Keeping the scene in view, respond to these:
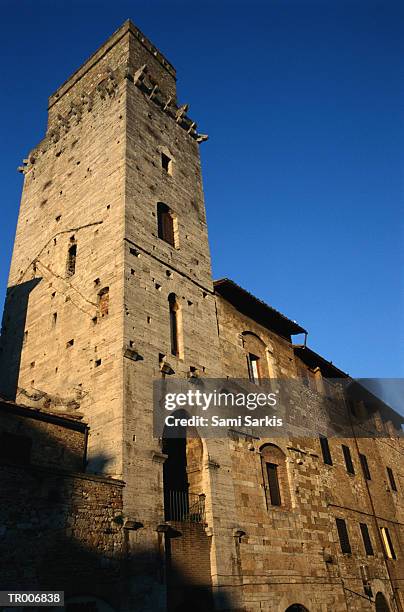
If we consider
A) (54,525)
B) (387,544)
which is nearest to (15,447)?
(54,525)

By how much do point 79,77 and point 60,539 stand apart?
1905 centimetres

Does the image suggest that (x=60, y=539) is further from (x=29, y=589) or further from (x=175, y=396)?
(x=175, y=396)

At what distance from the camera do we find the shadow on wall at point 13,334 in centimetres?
1547

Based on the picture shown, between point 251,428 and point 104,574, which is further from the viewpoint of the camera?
point 251,428

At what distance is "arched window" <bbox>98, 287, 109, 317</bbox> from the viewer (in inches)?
523

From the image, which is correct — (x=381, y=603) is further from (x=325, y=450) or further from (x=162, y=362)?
(x=162, y=362)

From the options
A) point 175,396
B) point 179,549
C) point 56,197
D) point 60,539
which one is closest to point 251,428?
point 175,396

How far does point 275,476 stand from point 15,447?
8044 millimetres

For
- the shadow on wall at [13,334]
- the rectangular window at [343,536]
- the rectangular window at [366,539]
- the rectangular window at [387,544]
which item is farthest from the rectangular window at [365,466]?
the shadow on wall at [13,334]

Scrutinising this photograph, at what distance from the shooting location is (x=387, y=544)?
65.4ft

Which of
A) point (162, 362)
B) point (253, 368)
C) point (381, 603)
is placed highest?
point (253, 368)

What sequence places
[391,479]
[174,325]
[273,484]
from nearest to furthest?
[174,325] < [273,484] < [391,479]

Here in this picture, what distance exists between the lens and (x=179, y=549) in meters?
11.0

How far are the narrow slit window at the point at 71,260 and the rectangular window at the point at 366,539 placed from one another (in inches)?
546
